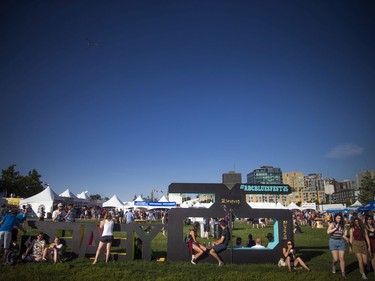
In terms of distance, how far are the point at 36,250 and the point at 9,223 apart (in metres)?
1.34

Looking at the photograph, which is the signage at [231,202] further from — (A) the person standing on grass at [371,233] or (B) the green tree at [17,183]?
A: (B) the green tree at [17,183]

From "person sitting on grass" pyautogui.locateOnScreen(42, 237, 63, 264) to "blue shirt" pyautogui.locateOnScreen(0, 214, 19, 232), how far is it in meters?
1.42

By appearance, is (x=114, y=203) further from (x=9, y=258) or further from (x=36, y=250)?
(x=9, y=258)

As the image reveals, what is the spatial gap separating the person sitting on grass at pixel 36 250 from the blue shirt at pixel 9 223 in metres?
0.95

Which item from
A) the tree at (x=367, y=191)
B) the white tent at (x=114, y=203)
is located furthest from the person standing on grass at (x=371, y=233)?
the tree at (x=367, y=191)

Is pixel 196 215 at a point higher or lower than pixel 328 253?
higher

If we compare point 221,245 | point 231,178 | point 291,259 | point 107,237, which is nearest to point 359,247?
point 291,259

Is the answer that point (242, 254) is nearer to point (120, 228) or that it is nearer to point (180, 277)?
point (180, 277)

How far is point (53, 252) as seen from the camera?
9469 mm

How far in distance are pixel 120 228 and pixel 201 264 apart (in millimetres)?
3439

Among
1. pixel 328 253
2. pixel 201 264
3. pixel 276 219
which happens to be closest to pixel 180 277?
pixel 201 264

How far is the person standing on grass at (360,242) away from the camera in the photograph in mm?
8008

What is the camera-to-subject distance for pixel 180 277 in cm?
761

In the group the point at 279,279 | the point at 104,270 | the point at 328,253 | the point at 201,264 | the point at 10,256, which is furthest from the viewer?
the point at 328,253
